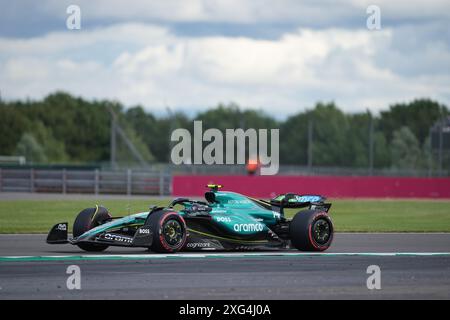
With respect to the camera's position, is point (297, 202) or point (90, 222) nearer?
point (90, 222)

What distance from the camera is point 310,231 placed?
17.2m

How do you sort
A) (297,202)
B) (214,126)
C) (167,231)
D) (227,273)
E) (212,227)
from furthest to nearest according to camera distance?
(214,126) < (297,202) < (212,227) < (167,231) < (227,273)

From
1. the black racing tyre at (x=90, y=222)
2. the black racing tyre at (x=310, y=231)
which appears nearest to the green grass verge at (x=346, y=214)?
Answer: the black racing tyre at (x=90, y=222)

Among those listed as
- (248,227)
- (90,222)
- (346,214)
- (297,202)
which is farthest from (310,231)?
(346,214)

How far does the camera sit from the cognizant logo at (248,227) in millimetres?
17234

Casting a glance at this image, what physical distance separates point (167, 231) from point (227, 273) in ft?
8.65

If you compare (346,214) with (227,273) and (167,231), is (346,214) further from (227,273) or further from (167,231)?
(227,273)

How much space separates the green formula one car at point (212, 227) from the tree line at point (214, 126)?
205ft

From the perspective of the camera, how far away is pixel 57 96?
11744 centimetres

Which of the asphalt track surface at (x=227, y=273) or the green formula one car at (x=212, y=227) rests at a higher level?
the green formula one car at (x=212, y=227)

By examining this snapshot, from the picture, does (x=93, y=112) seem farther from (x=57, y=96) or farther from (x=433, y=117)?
(x=433, y=117)

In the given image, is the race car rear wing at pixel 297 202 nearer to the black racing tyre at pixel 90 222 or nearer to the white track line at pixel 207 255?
the white track line at pixel 207 255

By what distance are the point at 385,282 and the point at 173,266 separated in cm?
318
